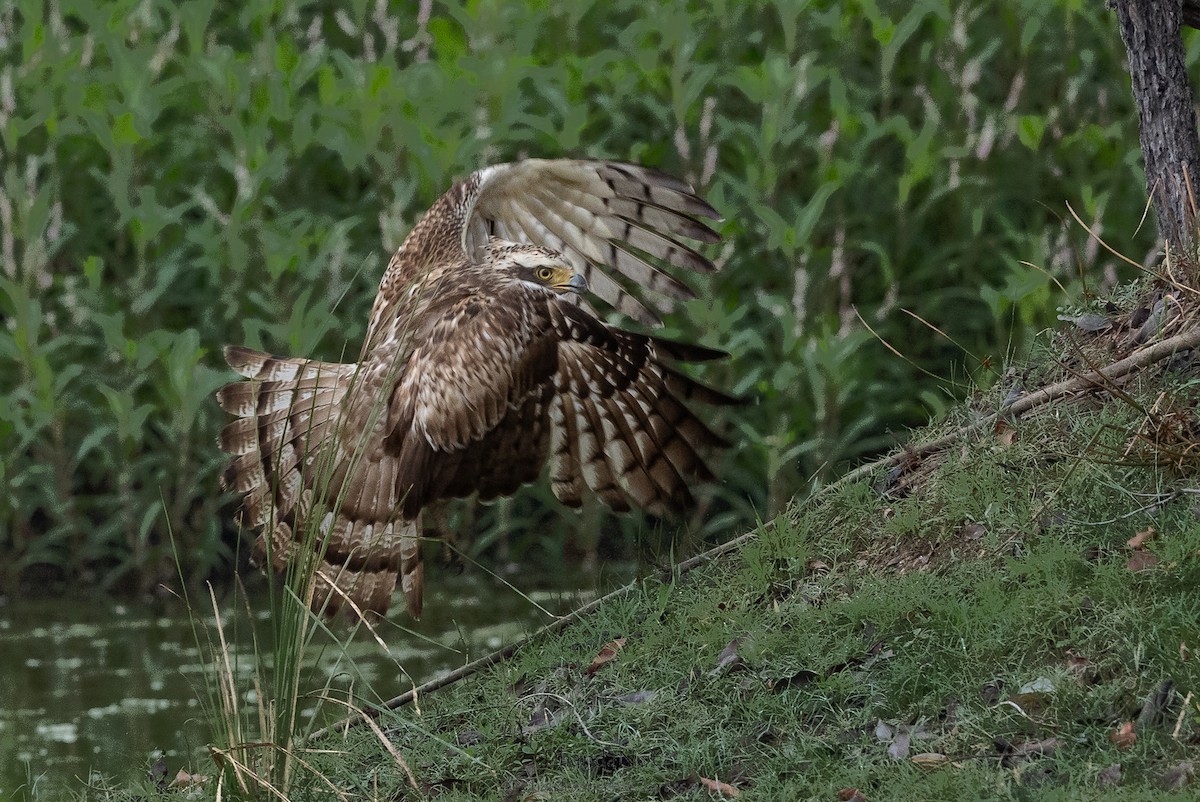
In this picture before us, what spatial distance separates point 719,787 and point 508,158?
5222 mm

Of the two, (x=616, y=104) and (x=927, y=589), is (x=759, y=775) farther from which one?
(x=616, y=104)

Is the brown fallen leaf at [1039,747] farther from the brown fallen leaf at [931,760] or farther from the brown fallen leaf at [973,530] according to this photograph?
the brown fallen leaf at [973,530]

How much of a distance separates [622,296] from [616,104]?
7.95 feet

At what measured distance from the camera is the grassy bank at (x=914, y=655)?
3.89m

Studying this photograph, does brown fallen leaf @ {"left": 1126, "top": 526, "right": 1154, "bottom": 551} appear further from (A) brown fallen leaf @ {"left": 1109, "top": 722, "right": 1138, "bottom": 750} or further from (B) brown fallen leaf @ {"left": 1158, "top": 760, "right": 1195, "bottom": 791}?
(B) brown fallen leaf @ {"left": 1158, "top": 760, "right": 1195, "bottom": 791}

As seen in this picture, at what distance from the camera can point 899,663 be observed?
429 cm

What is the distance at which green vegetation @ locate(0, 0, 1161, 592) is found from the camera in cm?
752

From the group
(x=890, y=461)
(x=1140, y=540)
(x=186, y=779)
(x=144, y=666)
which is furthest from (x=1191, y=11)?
(x=144, y=666)

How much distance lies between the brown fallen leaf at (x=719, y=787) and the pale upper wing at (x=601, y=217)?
86.6 inches

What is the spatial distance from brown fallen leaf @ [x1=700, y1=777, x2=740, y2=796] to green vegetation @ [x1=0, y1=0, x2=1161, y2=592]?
299 centimetres

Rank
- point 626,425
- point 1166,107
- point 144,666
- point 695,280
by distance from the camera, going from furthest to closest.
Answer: point 695,280 < point 144,666 < point 626,425 < point 1166,107

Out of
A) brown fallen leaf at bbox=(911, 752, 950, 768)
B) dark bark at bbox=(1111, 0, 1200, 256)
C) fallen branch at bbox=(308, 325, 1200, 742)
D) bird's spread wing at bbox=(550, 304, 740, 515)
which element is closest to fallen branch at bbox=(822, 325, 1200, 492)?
A: fallen branch at bbox=(308, 325, 1200, 742)

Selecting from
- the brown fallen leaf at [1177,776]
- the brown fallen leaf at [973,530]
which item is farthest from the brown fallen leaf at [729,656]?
the brown fallen leaf at [1177,776]

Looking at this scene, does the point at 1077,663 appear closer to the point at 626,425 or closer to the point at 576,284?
the point at 626,425
